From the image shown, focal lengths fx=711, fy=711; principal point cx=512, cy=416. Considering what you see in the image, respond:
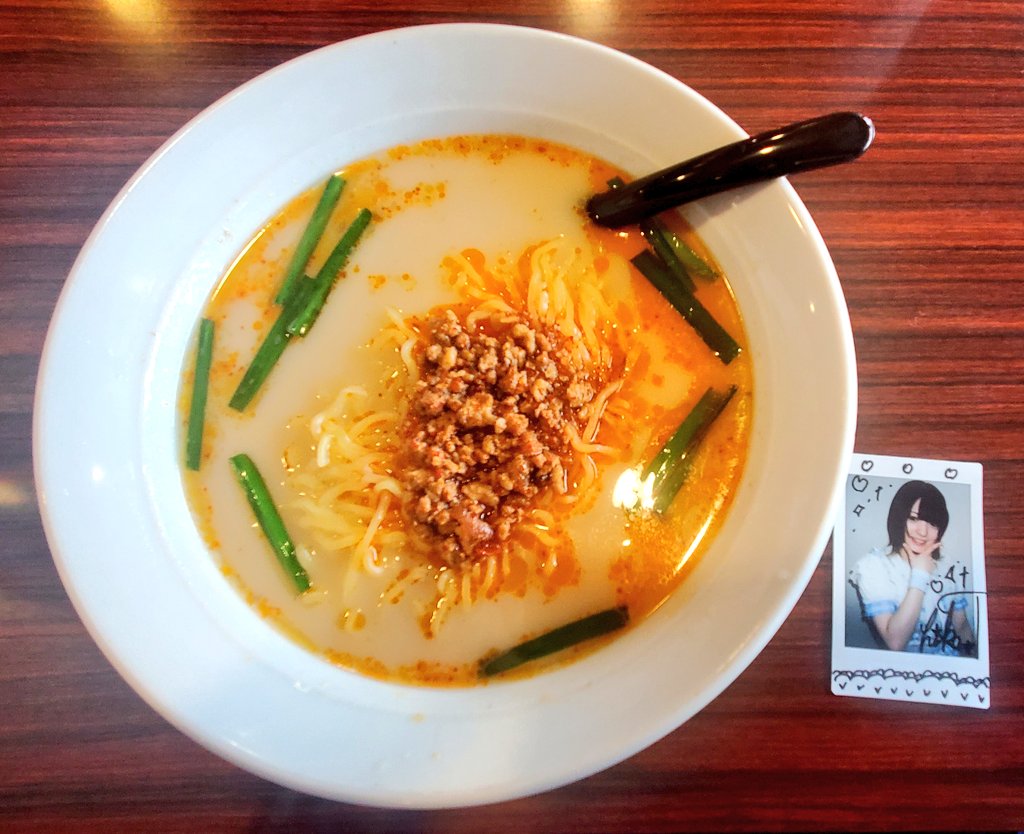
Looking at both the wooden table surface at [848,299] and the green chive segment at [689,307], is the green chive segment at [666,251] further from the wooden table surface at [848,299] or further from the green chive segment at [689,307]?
the wooden table surface at [848,299]

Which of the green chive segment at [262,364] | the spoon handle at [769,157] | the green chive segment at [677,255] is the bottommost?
the green chive segment at [262,364]

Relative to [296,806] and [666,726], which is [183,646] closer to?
[296,806]

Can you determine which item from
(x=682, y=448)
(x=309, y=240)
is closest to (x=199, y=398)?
(x=309, y=240)

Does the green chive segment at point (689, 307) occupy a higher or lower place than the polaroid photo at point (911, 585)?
higher

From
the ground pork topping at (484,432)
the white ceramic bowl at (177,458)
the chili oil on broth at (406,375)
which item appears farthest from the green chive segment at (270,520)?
the ground pork topping at (484,432)

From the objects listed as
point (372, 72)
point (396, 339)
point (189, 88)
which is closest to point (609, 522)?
point (396, 339)
